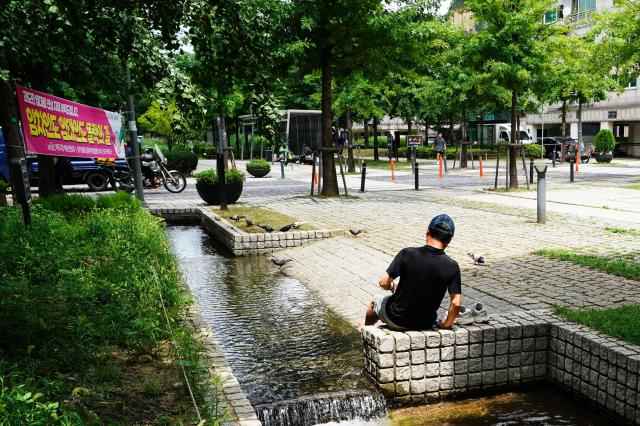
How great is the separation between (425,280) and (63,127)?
5342 millimetres

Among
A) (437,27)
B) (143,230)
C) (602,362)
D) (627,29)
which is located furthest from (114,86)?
(627,29)

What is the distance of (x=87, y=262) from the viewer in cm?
805

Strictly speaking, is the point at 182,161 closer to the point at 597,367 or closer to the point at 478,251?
the point at 478,251

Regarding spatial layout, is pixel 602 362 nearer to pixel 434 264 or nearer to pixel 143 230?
pixel 434 264

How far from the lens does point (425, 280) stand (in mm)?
5121

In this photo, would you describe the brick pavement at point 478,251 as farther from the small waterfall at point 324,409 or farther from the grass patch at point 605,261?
the small waterfall at point 324,409

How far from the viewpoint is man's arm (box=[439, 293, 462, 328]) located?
5.12 meters

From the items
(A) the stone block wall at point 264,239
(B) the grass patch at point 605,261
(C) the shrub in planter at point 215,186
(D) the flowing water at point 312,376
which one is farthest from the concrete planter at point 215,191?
(B) the grass patch at point 605,261

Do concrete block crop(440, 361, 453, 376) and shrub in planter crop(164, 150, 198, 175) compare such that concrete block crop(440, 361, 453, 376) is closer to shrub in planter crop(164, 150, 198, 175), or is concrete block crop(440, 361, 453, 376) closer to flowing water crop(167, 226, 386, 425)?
flowing water crop(167, 226, 386, 425)

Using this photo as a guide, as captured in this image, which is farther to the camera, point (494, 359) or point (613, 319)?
point (613, 319)

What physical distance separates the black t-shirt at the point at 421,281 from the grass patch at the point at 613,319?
1.32 meters

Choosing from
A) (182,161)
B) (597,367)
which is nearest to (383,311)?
(597,367)

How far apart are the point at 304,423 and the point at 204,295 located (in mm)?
4261

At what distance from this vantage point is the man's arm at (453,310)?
5.12 metres
